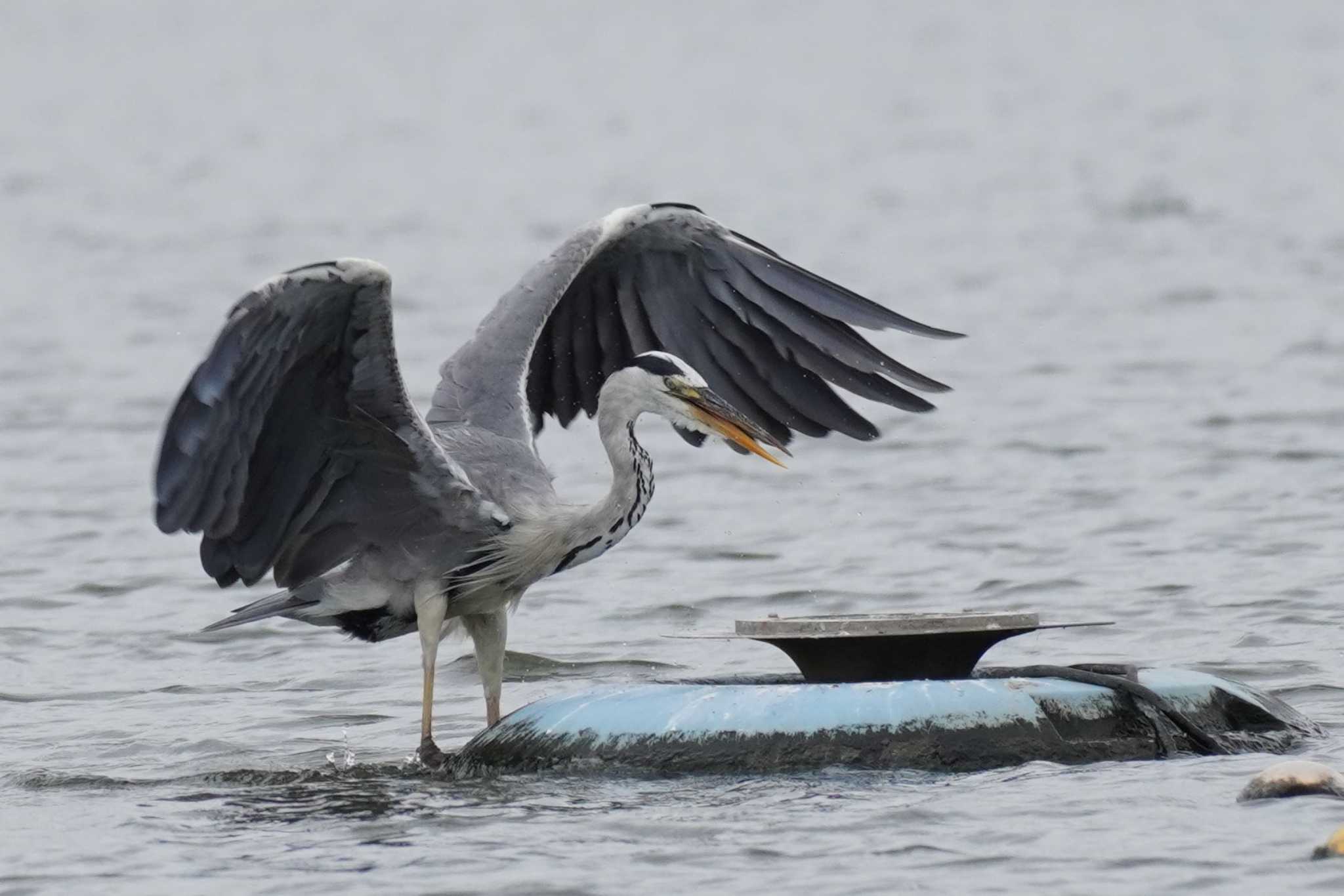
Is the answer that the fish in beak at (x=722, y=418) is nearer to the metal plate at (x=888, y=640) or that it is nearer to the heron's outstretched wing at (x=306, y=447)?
the metal plate at (x=888, y=640)

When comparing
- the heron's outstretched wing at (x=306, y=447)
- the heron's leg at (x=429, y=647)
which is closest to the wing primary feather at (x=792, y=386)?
the heron's outstretched wing at (x=306, y=447)

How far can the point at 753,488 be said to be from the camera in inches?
614

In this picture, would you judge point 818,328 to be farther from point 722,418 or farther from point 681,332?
point 722,418

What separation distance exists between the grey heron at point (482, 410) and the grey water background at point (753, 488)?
77 centimetres

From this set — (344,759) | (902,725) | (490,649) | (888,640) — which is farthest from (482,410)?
(902,725)

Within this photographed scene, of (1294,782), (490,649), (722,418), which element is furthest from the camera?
(490,649)

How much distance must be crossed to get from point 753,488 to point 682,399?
251 inches

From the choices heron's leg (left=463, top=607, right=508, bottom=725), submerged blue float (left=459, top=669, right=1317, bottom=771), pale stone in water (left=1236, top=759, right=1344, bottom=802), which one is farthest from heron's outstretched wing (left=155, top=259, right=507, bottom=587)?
pale stone in water (left=1236, top=759, right=1344, bottom=802)

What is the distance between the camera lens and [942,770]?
841 cm

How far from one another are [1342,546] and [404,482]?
541cm

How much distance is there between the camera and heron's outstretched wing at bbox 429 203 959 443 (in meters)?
10.2

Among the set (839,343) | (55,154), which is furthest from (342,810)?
(55,154)

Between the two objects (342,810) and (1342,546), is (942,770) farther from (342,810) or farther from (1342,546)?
(1342,546)

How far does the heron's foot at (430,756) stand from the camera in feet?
30.3
